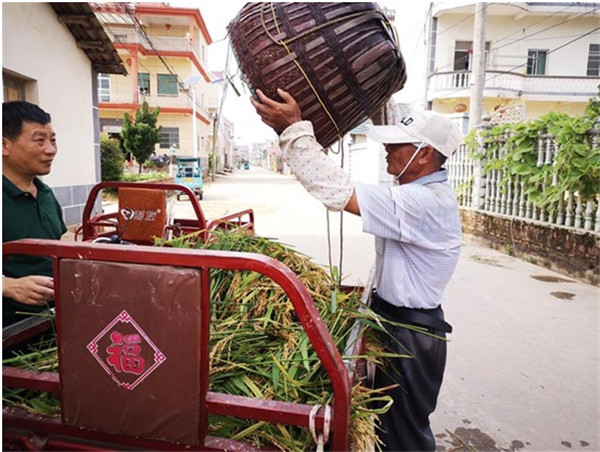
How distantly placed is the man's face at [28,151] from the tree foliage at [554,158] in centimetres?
584

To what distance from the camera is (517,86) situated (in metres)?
19.1

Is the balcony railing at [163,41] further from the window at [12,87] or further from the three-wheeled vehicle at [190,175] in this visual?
the window at [12,87]

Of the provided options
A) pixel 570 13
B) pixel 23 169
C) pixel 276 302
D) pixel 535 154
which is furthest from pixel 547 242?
pixel 570 13

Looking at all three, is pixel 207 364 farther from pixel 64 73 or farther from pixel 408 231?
pixel 64 73

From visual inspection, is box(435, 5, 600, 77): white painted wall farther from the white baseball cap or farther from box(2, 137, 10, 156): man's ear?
box(2, 137, 10, 156): man's ear

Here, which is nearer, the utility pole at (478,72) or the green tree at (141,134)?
the utility pole at (478,72)

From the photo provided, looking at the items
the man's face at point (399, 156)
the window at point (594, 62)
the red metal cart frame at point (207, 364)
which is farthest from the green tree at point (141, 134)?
the window at point (594, 62)

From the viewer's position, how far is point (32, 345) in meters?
1.59

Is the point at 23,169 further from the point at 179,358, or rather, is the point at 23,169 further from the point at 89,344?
the point at 179,358

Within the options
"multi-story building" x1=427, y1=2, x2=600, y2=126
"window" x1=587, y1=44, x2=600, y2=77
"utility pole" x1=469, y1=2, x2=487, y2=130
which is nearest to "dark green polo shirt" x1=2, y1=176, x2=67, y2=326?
"utility pole" x1=469, y1=2, x2=487, y2=130

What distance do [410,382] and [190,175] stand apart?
52.5 feet

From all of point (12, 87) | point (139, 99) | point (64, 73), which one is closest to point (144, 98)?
point (139, 99)

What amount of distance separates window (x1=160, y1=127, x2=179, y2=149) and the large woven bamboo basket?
1091 inches

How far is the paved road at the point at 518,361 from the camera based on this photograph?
2775mm
